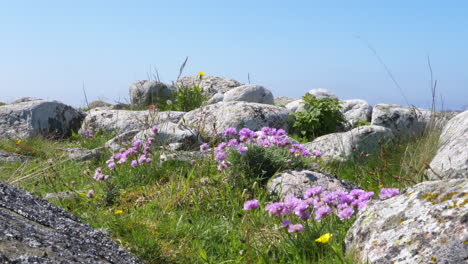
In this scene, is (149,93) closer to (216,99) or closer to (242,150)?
(216,99)

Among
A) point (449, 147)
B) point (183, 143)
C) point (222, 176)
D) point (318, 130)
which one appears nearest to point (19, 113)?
point (183, 143)

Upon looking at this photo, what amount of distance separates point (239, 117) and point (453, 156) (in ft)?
15.8

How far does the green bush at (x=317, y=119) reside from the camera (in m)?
10.5

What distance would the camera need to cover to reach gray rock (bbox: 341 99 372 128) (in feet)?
39.9

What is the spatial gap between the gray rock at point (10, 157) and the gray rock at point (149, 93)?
737cm

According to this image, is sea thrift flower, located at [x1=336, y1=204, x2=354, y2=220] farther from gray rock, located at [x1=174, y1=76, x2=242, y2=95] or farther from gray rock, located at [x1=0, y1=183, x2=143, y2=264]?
gray rock, located at [x1=174, y1=76, x2=242, y2=95]

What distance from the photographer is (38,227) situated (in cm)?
246

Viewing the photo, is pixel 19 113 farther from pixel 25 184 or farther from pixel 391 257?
pixel 391 257

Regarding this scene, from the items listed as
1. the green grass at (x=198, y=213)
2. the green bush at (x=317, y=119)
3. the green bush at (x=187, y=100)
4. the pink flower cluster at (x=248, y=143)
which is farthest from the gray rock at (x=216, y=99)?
the pink flower cluster at (x=248, y=143)

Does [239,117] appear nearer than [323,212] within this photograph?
No

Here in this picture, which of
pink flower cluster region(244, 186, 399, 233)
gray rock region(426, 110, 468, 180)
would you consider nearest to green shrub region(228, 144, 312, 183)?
gray rock region(426, 110, 468, 180)

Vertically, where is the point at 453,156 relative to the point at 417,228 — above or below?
below

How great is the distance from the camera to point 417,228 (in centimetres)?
264

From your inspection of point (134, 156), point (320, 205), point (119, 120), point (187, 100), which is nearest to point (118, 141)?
point (134, 156)
